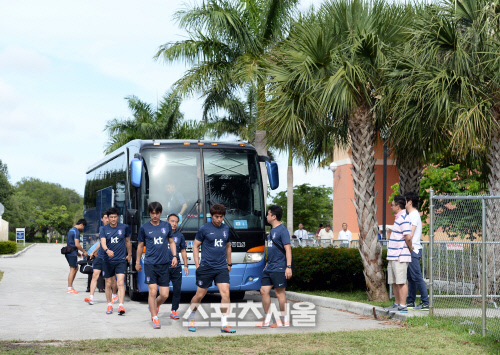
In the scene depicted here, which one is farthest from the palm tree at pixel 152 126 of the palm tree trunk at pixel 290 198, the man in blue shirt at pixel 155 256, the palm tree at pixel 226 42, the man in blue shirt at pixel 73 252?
the man in blue shirt at pixel 155 256

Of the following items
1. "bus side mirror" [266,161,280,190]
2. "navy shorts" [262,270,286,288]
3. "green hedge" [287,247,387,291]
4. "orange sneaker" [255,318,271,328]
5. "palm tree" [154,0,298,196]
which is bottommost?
"orange sneaker" [255,318,271,328]

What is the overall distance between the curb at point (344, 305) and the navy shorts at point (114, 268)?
3.99m

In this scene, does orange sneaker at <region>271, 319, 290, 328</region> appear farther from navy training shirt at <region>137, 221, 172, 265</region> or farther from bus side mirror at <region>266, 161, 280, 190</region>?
bus side mirror at <region>266, 161, 280, 190</region>

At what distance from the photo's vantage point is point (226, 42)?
2330cm

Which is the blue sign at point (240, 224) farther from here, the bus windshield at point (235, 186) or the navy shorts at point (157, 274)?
the navy shorts at point (157, 274)

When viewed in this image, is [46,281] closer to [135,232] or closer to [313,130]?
[135,232]

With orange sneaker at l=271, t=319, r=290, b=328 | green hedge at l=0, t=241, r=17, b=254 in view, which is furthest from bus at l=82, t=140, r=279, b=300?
green hedge at l=0, t=241, r=17, b=254

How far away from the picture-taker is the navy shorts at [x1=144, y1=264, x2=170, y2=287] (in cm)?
989

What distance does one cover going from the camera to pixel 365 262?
13133 mm

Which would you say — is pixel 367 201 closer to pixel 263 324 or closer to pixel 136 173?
pixel 263 324

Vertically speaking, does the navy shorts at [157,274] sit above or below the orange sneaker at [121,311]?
above

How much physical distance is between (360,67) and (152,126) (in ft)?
91.2

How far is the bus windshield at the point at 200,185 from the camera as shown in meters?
13.3

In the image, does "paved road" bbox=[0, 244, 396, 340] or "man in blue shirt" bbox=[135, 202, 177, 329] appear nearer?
"paved road" bbox=[0, 244, 396, 340]
